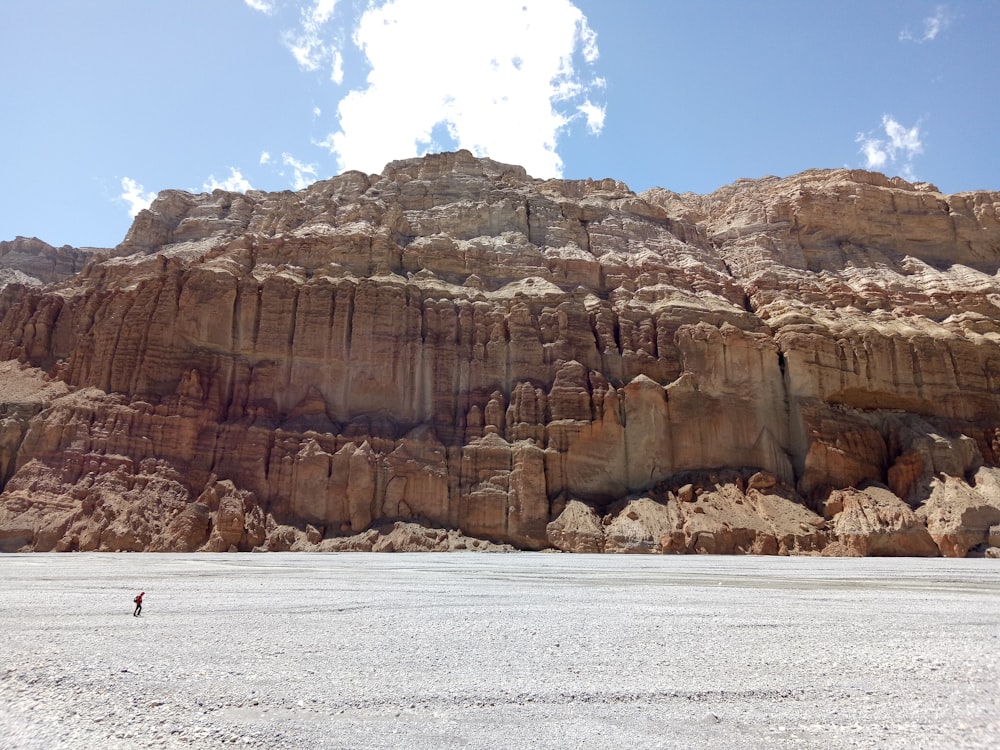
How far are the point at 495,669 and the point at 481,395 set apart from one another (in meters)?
39.2

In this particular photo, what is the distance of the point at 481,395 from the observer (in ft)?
158

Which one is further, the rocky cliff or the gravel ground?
the rocky cliff

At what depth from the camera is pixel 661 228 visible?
6719cm

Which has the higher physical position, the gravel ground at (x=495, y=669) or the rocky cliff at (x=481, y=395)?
the rocky cliff at (x=481, y=395)

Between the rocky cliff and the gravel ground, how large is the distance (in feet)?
78.9

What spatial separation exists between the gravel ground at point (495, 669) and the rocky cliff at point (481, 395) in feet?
78.9

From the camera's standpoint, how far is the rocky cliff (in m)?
40.1

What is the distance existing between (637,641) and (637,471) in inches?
1409

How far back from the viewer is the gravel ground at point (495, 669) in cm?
665

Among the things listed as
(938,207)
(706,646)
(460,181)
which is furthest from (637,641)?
(938,207)

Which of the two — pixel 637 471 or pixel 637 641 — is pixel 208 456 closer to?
pixel 637 471

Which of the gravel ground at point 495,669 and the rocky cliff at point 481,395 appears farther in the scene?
the rocky cliff at point 481,395

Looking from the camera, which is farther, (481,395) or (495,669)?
(481,395)

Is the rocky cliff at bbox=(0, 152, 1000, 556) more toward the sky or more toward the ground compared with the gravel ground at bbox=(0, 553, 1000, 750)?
more toward the sky
